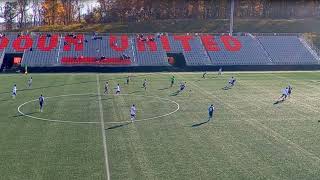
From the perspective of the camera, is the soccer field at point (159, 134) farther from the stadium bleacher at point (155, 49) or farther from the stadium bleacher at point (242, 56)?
the stadium bleacher at point (242, 56)

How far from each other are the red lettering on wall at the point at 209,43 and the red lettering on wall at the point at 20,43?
29758 mm

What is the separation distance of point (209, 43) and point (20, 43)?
32.3m

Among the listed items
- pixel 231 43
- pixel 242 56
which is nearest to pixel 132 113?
pixel 242 56

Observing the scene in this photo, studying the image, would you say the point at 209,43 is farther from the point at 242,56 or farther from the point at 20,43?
the point at 20,43

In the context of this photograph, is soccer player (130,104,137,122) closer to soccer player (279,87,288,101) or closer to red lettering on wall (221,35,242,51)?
soccer player (279,87,288,101)

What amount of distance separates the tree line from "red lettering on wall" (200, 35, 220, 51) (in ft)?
106

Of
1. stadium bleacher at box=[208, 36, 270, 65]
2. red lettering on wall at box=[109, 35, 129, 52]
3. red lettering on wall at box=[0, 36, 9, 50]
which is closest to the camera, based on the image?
red lettering on wall at box=[0, 36, 9, 50]

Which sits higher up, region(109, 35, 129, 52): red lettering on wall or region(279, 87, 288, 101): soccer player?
region(109, 35, 129, 52): red lettering on wall

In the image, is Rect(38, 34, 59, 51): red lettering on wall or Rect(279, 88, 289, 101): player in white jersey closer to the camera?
Rect(279, 88, 289, 101): player in white jersey

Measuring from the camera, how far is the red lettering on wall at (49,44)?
72.7 m

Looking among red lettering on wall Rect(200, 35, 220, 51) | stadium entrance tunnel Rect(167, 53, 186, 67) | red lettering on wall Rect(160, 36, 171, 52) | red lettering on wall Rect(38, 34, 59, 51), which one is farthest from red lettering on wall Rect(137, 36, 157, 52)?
red lettering on wall Rect(38, 34, 59, 51)

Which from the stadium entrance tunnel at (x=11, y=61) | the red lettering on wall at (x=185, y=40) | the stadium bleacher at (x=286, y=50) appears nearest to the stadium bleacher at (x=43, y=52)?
the stadium entrance tunnel at (x=11, y=61)

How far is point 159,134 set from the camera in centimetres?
2861

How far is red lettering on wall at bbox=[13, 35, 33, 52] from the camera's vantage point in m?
71.8
